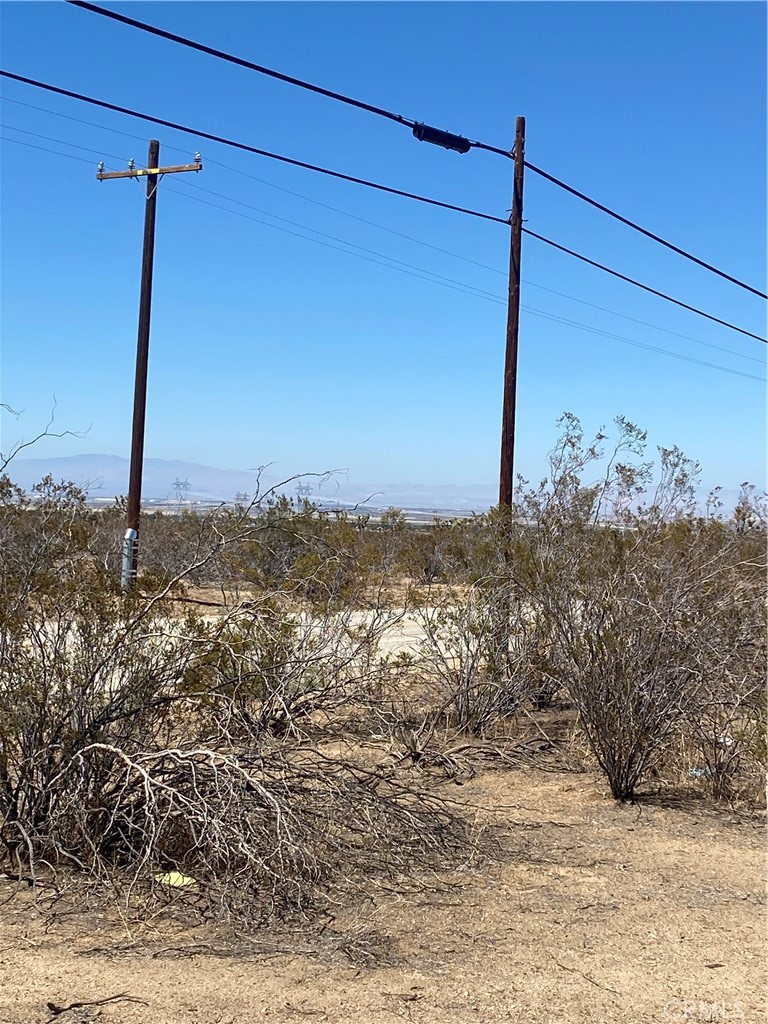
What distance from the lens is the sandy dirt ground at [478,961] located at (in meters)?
4.36

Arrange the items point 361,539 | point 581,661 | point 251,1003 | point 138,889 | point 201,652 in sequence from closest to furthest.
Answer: point 251,1003
point 138,889
point 201,652
point 581,661
point 361,539

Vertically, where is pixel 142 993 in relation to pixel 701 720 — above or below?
below

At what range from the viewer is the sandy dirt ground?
436 cm

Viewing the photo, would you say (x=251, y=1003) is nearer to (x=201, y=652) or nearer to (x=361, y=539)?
(x=201, y=652)

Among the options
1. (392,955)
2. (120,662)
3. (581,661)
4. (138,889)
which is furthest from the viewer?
(581,661)

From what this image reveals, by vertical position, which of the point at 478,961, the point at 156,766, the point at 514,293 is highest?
the point at 514,293

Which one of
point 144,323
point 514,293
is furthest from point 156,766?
point 144,323

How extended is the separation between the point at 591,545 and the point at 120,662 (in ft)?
15.3

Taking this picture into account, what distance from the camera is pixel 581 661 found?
7.82m

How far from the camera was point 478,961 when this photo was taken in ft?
16.0

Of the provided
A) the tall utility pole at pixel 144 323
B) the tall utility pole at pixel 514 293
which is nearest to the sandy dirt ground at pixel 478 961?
the tall utility pole at pixel 514 293

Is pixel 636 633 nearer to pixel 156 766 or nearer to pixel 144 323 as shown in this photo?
pixel 156 766

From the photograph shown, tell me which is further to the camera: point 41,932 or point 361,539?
point 361,539

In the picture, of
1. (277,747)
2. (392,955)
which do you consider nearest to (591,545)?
(277,747)
